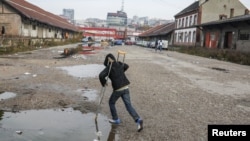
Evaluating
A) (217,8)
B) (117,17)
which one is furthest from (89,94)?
(117,17)

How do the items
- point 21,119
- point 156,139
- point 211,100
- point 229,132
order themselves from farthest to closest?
point 211,100 < point 21,119 < point 156,139 < point 229,132

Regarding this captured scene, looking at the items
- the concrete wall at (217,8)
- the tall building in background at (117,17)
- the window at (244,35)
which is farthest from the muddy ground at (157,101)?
the tall building in background at (117,17)

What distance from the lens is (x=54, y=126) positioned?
617 centimetres

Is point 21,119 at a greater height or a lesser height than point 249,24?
lesser

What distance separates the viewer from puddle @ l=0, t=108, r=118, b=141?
5.54 m

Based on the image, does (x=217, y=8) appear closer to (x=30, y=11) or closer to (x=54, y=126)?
(x=30, y=11)

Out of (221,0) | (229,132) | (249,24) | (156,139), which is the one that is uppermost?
(221,0)

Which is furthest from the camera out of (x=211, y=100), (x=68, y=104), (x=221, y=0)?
(x=221, y=0)

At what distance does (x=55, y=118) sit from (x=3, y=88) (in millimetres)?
3697

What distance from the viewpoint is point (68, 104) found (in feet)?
26.0

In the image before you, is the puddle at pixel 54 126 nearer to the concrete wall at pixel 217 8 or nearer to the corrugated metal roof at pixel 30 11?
the corrugated metal roof at pixel 30 11

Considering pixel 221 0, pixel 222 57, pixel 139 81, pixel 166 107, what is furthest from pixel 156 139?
pixel 221 0

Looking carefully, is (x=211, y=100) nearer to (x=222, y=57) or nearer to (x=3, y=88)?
(x=3, y=88)

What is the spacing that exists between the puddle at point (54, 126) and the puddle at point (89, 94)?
151cm
